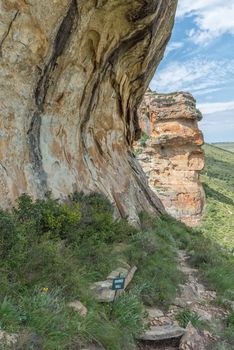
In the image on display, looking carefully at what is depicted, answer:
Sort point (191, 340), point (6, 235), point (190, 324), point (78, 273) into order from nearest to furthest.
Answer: point (6, 235)
point (191, 340)
point (78, 273)
point (190, 324)

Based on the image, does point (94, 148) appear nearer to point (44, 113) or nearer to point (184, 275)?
point (44, 113)

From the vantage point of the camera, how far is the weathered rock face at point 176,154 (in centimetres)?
3122

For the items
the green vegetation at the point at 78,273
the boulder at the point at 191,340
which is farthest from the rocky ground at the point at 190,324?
the green vegetation at the point at 78,273

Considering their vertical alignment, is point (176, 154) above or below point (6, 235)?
above

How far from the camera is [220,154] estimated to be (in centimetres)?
10719

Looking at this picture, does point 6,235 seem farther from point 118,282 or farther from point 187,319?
point 187,319

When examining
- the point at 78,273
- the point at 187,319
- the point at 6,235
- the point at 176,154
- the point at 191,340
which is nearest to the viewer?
the point at 6,235

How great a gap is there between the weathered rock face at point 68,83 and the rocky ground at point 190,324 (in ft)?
12.6

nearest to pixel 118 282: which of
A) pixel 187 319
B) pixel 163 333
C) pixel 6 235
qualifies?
pixel 163 333

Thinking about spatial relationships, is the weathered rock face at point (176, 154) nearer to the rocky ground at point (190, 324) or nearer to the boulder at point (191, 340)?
the rocky ground at point (190, 324)

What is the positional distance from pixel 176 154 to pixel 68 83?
22.6 m

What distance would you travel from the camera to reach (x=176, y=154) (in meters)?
32.3

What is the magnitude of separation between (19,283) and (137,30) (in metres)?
8.38

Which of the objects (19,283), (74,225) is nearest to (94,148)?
(74,225)
